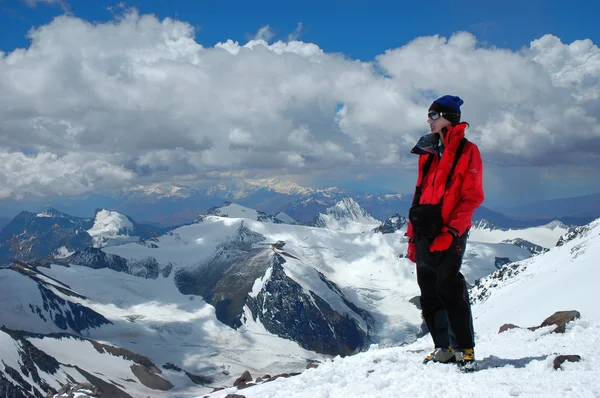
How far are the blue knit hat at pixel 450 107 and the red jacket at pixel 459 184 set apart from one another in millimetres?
238

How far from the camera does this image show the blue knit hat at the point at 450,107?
354 inches

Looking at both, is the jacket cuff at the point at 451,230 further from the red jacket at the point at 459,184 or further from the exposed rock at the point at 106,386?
the exposed rock at the point at 106,386

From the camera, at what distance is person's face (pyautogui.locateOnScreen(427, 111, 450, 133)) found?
9.01 meters

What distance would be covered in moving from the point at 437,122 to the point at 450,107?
372 millimetres

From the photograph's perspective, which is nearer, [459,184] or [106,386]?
[459,184]

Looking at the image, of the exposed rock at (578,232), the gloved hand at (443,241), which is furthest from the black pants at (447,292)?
the exposed rock at (578,232)

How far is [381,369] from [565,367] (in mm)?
3248

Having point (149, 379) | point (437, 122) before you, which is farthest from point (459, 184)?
point (149, 379)

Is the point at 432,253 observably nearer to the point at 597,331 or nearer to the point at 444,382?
the point at 444,382

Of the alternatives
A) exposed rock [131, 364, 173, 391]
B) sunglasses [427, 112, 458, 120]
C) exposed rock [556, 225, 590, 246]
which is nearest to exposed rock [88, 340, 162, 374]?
exposed rock [131, 364, 173, 391]

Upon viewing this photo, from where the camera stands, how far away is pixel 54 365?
13212cm

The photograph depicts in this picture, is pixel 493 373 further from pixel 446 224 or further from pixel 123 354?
pixel 123 354

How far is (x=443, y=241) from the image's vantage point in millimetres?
8344

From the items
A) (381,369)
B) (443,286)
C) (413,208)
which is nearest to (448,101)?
(413,208)
